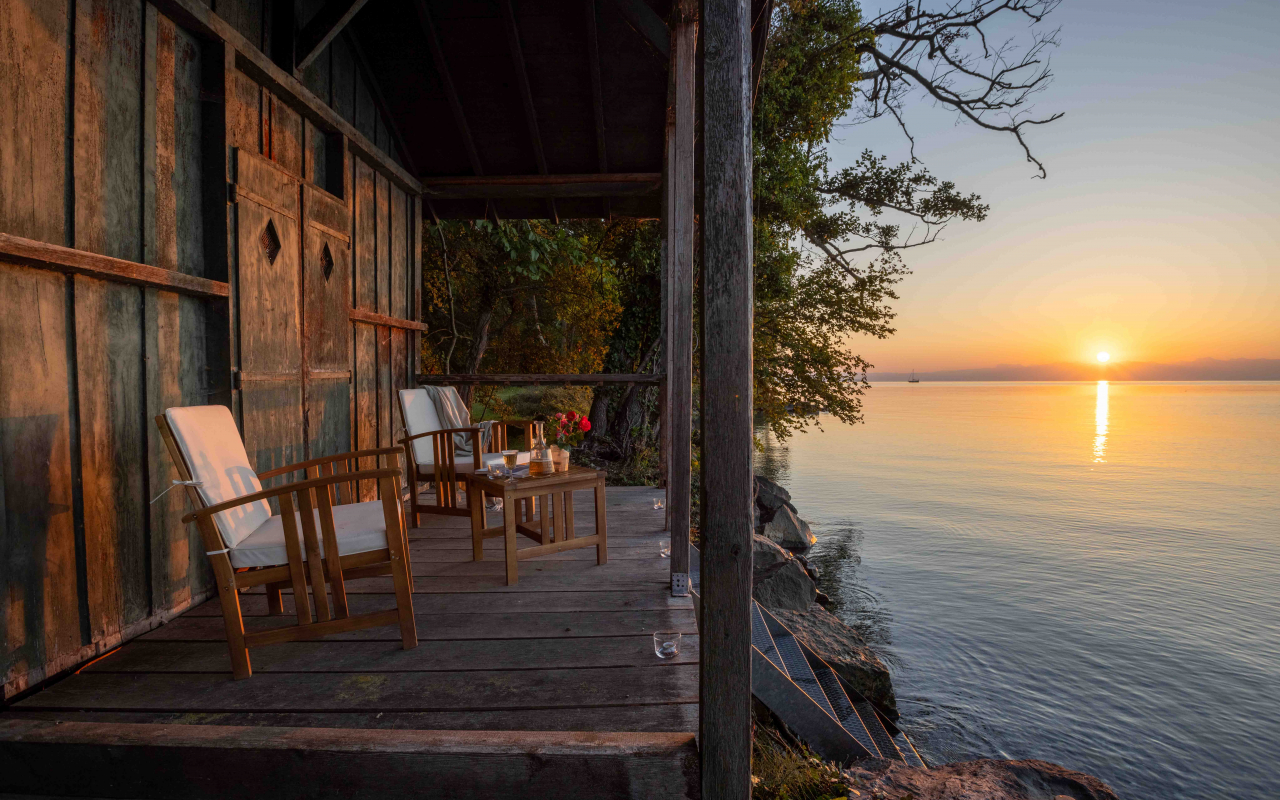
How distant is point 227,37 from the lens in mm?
2648

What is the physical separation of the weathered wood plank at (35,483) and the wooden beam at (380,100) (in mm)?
3086

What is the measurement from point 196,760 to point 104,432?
1.27m

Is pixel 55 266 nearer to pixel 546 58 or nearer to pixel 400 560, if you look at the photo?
pixel 400 560

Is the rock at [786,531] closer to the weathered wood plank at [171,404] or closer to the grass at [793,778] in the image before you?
the grass at [793,778]

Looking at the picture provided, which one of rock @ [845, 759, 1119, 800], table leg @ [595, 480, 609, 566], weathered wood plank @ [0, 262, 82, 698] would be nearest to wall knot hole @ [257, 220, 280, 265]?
weathered wood plank @ [0, 262, 82, 698]

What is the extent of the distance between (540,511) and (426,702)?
127 cm

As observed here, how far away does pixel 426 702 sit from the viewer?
1.77 metres

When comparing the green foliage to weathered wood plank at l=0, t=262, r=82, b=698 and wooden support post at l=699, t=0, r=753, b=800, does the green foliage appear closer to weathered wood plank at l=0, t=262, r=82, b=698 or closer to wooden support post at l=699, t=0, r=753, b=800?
wooden support post at l=699, t=0, r=753, b=800

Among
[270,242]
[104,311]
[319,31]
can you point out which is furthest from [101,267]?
[319,31]

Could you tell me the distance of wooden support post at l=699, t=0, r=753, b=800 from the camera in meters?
1.43

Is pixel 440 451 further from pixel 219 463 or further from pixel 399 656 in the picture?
pixel 399 656

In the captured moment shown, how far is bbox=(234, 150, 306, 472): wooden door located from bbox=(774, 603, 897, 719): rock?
3.32m

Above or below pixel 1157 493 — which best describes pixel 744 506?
Answer: above

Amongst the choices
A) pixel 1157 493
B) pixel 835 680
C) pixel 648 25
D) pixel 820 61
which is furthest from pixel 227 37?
pixel 1157 493
